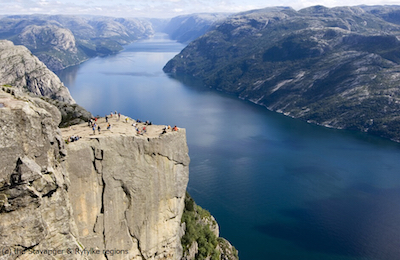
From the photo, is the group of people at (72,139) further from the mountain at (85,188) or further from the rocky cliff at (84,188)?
the rocky cliff at (84,188)

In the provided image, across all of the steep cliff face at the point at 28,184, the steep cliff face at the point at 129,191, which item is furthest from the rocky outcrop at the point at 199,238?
the steep cliff face at the point at 28,184

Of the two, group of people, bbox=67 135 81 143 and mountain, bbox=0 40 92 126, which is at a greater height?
group of people, bbox=67 135 81 143

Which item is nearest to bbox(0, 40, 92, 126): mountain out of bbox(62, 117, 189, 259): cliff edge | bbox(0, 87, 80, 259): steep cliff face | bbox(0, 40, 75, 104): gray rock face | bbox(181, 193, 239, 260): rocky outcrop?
bbox(0, 40, 75, 104): gray rock face

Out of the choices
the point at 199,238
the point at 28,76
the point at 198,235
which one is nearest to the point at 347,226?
the point at 199,238

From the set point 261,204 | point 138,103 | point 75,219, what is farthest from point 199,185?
point 138,103

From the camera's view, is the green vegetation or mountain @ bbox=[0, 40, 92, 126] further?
mountain @ bbox=[0, 40, 92, 126]

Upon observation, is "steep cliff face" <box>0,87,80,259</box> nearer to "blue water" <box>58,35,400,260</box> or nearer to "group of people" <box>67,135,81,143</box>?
"group of people" <box>67,135,81,143</box>
